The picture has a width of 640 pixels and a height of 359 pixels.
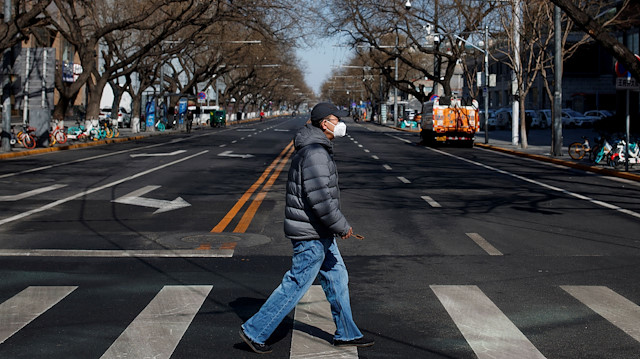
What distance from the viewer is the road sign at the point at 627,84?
71.5ft

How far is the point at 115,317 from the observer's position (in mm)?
6547

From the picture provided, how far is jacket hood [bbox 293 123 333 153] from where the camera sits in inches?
222

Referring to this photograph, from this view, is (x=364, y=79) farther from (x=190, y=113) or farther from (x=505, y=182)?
(x=505, y=182)

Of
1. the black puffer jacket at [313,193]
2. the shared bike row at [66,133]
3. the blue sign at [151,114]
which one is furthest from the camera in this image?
the blue sign at [151,114]

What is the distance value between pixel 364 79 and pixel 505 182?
319ft

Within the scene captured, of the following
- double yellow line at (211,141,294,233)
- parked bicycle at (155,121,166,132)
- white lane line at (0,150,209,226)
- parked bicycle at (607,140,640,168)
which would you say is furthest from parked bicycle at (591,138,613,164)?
parked bicycle at (155,121,166,132)

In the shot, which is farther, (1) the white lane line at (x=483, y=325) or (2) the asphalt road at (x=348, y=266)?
(2) the asphalt road at (x=348, y=266)

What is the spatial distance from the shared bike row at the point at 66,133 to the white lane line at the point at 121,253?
76.6 ft

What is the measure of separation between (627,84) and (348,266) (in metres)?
15.4

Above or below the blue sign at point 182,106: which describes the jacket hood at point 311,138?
below

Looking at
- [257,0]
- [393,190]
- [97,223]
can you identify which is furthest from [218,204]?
[257,0]

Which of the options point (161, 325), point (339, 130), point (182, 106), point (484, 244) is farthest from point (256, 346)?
point (182, 106)

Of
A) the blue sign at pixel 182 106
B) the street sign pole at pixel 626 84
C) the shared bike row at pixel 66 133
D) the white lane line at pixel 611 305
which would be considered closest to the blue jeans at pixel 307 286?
the white lane line at pixel 611 305

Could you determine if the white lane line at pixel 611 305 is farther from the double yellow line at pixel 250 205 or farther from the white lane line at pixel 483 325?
the double yellow line at pixel 250 205
